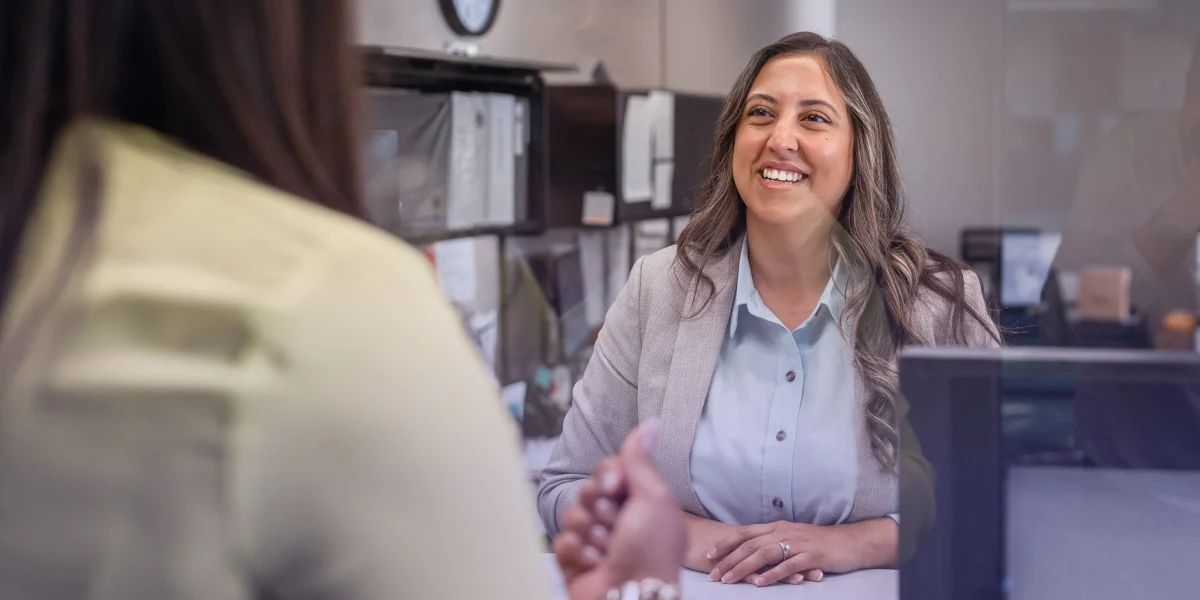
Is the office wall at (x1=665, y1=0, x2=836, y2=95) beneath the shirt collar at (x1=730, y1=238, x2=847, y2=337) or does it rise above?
above

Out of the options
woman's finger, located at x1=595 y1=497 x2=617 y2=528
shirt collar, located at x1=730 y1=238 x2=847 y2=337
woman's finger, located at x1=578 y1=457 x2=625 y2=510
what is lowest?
woman's finger, located at x1=595 y1=497 x2=617 y2=528

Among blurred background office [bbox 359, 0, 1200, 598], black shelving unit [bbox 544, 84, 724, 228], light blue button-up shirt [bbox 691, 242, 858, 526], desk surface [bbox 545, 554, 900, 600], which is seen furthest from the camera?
black shelving unit [bbox 544, 84, 724, 228]

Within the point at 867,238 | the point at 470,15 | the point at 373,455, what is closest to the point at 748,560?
the point at 867,238

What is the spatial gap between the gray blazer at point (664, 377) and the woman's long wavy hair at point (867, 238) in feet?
0.07

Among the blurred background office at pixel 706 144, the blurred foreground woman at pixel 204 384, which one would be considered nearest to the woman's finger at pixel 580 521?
the blurred foreground woman at pixel 204 384

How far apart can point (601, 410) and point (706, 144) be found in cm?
70

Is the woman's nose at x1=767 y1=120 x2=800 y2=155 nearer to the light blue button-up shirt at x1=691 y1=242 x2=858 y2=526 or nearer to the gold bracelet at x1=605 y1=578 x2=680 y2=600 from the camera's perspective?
the light blue button-up shirt at x1=691 y1=242 x2=858 y2=526

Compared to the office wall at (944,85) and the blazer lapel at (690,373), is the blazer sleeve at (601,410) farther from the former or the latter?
A: the office wall at (944,85)

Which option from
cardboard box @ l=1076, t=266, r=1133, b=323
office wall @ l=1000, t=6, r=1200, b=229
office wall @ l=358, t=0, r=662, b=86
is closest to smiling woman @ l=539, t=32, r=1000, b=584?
office wall @ l=358, t=0, r=662, b=86

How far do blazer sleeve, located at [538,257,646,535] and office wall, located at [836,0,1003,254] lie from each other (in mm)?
2226

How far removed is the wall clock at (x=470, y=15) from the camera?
3.18 m

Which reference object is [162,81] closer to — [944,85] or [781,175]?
[781,175]

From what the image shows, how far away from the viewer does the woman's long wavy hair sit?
5.58ft

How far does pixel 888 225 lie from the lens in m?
1.82
